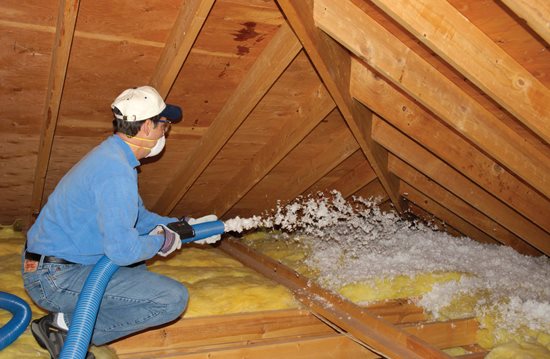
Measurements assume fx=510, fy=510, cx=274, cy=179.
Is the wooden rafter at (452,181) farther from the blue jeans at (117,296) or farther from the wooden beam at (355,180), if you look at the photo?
the blue jeans at (117,296)

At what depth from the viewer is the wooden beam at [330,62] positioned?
1997 mm

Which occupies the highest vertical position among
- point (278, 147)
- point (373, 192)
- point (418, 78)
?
point (418, 78)

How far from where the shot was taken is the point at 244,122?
2955 mm

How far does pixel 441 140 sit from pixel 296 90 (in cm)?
81

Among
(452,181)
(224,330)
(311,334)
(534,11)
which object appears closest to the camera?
(534,11)

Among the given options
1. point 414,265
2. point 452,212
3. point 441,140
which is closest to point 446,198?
point 452,212

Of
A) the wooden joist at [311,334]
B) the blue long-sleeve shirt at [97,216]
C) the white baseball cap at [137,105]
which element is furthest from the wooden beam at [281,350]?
the white baseball cap at [137,105]

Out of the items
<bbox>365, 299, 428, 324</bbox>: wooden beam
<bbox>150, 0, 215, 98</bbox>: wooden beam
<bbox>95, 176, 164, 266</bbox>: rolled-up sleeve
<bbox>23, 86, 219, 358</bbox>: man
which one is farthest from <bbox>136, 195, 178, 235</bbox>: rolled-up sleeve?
<bbox>365, 299, 428, 324</bbox>: wooden beam

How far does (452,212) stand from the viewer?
3.82 metres

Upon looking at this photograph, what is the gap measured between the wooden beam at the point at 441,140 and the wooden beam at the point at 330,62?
0.09 meters

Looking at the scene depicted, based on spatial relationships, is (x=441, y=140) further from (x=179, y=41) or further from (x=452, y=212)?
(x=452, y=212)

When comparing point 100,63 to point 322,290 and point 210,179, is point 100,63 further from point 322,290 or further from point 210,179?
point 322,290

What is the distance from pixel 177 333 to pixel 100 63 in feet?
4.33

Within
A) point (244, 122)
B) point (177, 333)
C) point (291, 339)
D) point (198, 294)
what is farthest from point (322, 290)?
point (244, 122)
